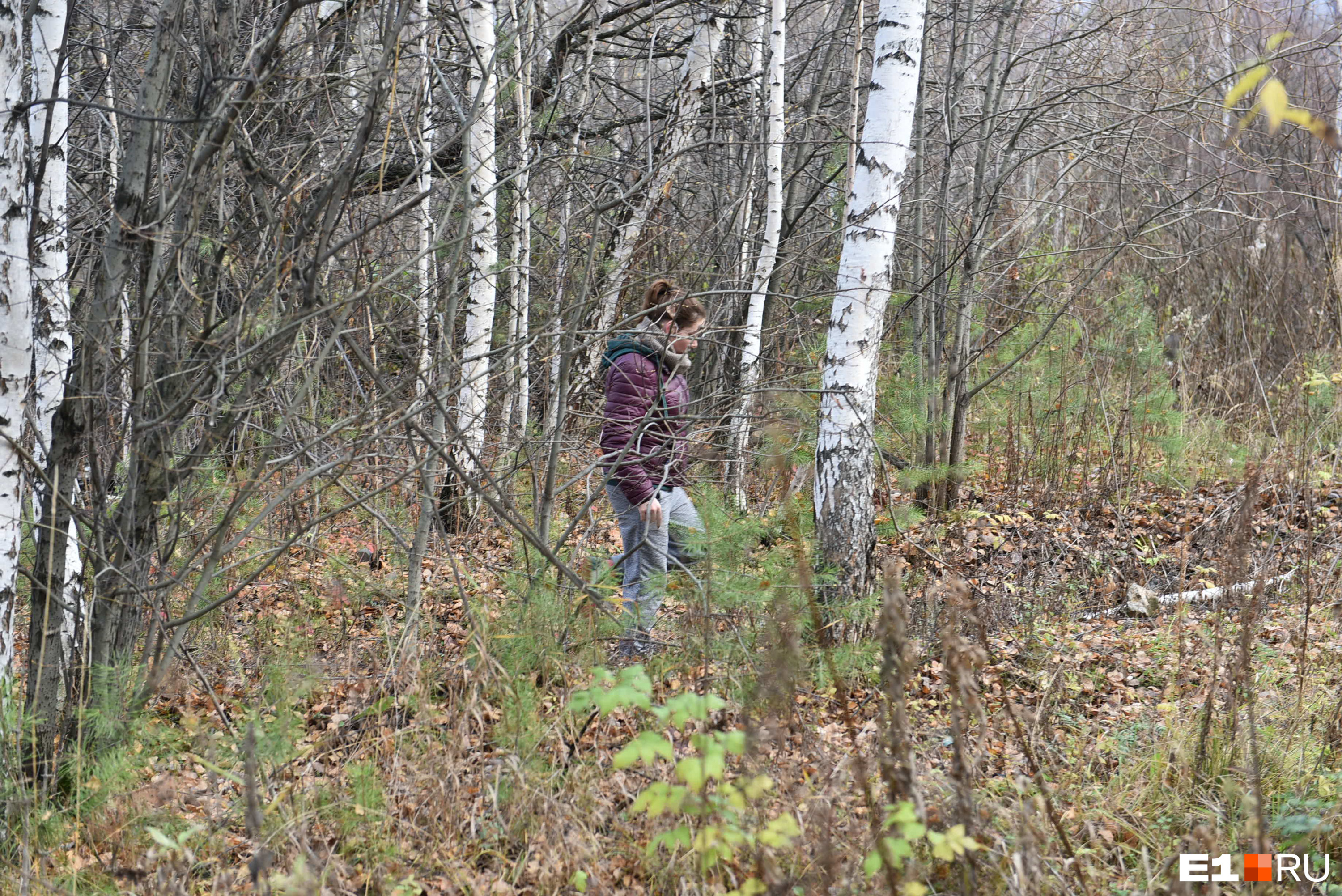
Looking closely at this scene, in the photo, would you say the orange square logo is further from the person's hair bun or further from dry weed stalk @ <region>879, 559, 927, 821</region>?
the person's hair bun

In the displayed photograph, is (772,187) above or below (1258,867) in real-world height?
above

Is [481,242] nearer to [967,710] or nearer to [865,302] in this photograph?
[865,302]

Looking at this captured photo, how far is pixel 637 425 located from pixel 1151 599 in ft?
9.64

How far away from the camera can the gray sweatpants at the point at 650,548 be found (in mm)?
3684

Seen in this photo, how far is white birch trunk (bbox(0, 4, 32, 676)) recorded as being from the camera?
2809 millimetres

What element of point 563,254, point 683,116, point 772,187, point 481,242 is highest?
point 683,116

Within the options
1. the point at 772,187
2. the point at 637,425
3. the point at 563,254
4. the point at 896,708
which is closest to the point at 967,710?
the point at 896,708

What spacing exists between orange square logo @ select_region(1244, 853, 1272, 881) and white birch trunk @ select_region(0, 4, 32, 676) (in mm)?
3442

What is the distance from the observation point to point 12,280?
2857 mm

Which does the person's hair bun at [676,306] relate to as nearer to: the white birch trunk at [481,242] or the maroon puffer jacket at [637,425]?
the maroon puffer jacket at [637,425]

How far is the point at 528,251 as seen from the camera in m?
6.01

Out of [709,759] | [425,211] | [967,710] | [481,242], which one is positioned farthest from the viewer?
[481,242]

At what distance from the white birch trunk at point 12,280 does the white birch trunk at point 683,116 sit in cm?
364

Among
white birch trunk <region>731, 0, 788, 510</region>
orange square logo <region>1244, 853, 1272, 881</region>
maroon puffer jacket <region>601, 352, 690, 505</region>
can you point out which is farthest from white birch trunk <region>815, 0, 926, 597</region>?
orange square logo <region>1244, 853, 1272, 881</region>
